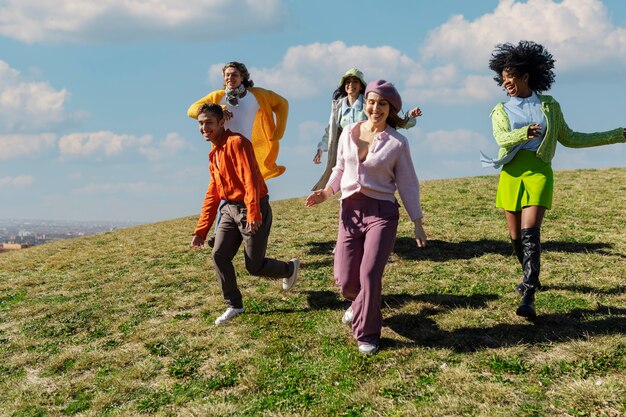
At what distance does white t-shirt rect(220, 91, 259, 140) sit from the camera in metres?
8.09

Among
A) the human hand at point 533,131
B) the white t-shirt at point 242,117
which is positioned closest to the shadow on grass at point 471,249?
the white t-shirt at point 242,117

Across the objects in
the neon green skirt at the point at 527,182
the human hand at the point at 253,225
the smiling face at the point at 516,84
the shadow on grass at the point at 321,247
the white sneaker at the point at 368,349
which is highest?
the smiling face at the point at 516,84

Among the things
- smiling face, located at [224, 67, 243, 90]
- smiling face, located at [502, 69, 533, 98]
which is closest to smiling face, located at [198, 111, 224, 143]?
smiling face, located at [224, 67, 243, 90]

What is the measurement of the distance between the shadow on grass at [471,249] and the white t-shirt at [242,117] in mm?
3652

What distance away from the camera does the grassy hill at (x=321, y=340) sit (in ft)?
15.6

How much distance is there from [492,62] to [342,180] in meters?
2.59

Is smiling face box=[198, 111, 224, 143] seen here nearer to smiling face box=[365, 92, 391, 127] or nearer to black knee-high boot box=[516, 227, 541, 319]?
smiling face box=[365, 92, 391, 127]

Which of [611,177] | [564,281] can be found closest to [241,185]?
[564,281]

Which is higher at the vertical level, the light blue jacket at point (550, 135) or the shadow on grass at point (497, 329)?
the light blue jacket at point (550, 135)

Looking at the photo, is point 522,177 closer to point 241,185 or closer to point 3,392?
point 241,185

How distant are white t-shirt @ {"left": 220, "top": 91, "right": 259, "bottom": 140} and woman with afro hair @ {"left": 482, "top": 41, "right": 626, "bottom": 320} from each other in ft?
11.0

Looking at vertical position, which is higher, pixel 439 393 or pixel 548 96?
pixel 548 96

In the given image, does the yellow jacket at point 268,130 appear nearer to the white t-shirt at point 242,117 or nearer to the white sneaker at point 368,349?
the white t-shirt at point 242,117

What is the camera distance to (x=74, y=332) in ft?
24.6
